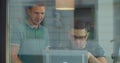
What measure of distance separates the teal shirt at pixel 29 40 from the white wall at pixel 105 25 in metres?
0.43

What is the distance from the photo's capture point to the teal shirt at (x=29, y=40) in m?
2.15

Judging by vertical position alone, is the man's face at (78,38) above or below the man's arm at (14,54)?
above

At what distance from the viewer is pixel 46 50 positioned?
2.14m

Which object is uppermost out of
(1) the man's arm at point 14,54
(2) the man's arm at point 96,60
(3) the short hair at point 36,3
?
(3) the short hair at point 36,3

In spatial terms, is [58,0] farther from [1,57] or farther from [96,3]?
[1,57]

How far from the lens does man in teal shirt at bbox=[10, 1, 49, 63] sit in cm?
215

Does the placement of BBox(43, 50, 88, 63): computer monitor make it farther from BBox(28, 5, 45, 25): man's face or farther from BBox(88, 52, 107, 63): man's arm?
BBox(28, 5, 45, 25): man's face

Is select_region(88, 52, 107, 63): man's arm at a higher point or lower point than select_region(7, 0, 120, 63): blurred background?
lower

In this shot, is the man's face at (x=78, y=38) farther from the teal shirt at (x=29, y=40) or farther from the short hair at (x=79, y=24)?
the teal shirt at (x=29, y=40)

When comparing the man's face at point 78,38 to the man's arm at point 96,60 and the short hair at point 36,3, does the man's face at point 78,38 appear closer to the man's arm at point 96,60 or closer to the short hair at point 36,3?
the man's arm at point 96,60

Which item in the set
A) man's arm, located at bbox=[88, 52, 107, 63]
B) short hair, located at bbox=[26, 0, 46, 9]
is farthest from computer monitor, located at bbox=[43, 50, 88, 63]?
short hair, located at bbox=[26, 0, 46, 9]

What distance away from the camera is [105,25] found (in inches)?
85.2

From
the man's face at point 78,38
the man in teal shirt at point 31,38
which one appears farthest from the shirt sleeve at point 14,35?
the man's face at point 78,38

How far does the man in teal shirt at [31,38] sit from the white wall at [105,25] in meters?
0.43
